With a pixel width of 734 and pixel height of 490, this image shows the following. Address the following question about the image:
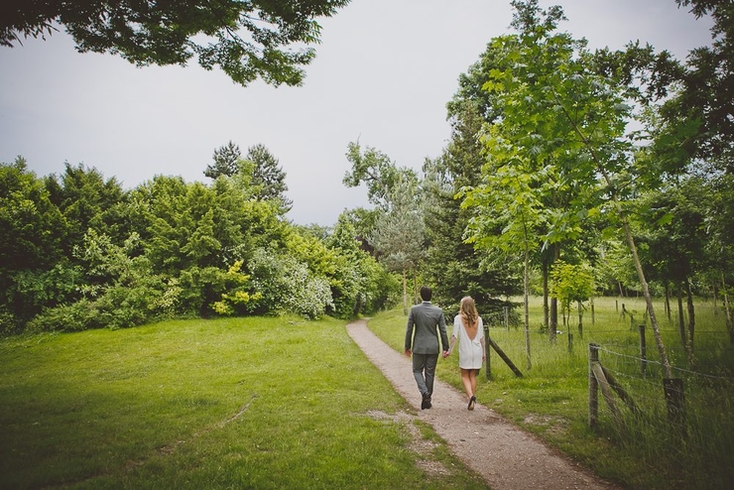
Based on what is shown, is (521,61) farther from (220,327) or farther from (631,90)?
(220,327)

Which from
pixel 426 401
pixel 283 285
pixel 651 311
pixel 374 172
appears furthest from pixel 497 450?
pixel 374 172

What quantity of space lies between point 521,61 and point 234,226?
1859 centimetres

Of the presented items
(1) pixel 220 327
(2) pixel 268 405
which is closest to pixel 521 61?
(2) pixel 268 405

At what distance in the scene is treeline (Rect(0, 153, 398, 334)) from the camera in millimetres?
15867

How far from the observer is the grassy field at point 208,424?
13.7ft

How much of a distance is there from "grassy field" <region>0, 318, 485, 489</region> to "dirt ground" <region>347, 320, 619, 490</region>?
0.33 metres

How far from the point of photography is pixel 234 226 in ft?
68.5

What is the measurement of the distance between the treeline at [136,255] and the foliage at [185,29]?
14.4 meters

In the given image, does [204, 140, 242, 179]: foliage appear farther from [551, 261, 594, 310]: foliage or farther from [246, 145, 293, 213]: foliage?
[551, 261, 594, 310]: foliage

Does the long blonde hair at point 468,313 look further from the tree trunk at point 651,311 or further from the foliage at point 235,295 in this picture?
the foliage at point 235,295

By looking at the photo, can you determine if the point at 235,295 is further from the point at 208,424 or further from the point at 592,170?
the point at 592,170

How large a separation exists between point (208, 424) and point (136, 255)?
60.3ft

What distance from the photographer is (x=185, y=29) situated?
17.5ft

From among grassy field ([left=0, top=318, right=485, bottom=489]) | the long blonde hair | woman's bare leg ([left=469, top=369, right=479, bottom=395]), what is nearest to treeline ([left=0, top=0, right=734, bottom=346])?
the long blonde hair
